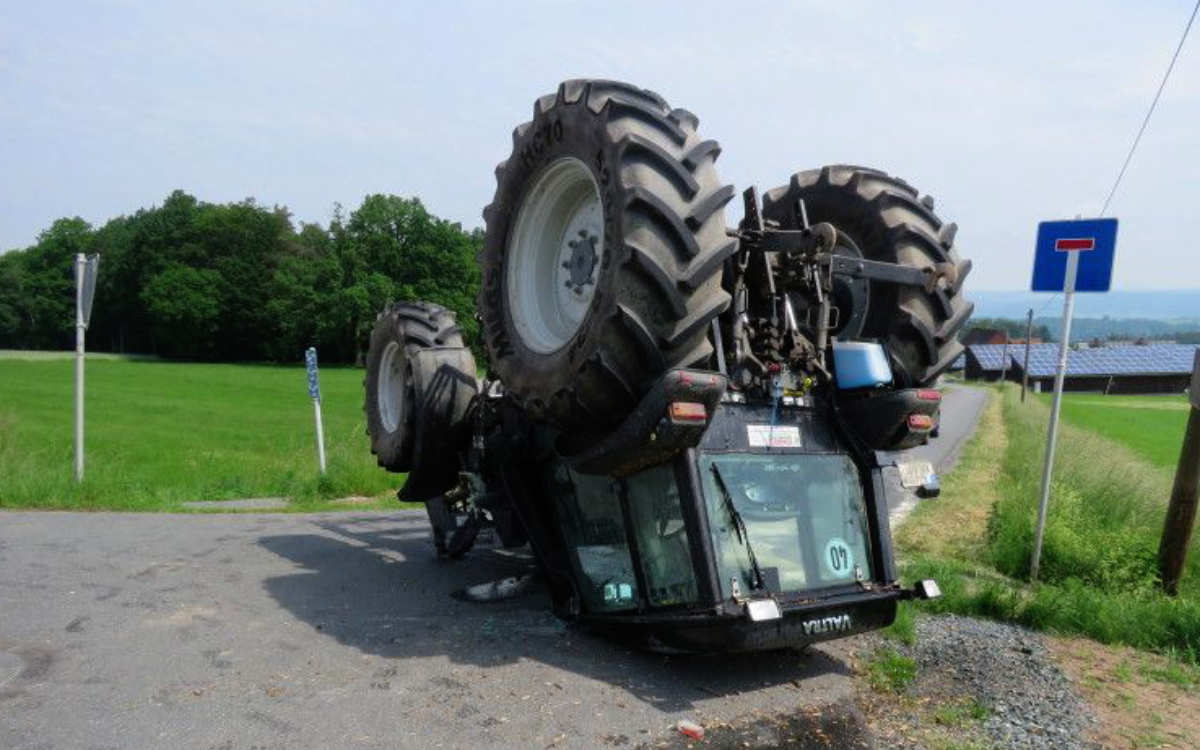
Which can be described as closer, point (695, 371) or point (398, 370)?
point (695, 371)

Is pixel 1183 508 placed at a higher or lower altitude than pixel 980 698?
higher

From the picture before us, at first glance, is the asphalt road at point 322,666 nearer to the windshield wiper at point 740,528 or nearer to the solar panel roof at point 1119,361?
the windshield wiper at point 740,528

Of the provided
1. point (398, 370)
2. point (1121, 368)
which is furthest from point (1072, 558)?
point (1121, 368)

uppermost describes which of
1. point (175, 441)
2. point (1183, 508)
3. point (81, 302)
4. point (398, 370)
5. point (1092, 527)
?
point (81, 302)

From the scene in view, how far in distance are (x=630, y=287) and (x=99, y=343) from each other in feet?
341

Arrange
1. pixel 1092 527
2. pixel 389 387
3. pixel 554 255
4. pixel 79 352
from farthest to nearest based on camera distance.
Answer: pixel 79 352 → pixel 1092 527 → pixel 389 387 → pixel 554 255

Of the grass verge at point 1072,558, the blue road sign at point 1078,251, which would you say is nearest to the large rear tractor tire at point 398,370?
the grass verge at point 1072,558

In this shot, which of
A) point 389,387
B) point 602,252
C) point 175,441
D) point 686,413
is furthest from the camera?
point 175,441

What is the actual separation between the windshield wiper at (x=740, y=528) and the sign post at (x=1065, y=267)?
421 cm

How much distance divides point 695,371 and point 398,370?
4728 millimetres

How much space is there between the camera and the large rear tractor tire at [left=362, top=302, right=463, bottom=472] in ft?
27.1

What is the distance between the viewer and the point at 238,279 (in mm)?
85938

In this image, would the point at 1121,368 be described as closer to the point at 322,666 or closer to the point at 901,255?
the point at 901,255

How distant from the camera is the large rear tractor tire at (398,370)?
825 centimetres
